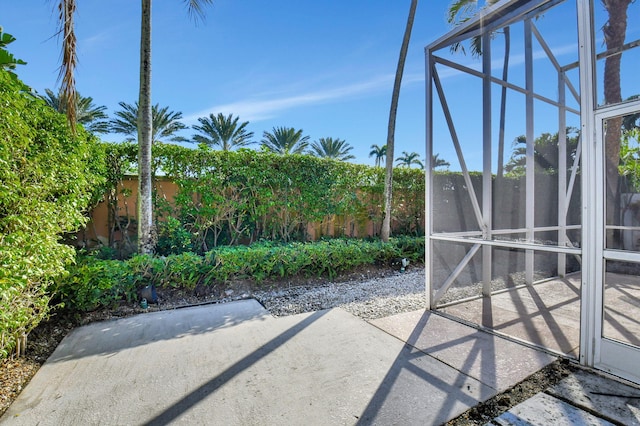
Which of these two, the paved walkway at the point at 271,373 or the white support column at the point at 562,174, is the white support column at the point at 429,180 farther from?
the white support column at the point at 562,174

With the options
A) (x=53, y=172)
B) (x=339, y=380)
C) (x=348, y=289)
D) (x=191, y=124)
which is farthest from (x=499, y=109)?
(x=191, y=124)

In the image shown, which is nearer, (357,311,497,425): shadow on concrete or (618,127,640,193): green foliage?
(357,311,497,425): shadow on concrete

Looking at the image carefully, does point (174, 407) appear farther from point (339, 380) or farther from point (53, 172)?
point (53, 172)

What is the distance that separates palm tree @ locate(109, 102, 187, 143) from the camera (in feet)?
44.8

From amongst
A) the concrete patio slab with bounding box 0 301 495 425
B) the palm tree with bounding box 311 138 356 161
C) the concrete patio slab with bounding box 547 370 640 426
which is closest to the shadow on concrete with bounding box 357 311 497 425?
the concrete patio slab with bounding box 0 301 495 425

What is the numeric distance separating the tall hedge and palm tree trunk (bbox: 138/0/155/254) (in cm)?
145

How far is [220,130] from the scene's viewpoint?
52.1 ft

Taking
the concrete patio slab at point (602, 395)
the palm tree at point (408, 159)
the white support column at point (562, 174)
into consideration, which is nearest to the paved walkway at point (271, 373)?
the concrete patio slab at point (602, 395)

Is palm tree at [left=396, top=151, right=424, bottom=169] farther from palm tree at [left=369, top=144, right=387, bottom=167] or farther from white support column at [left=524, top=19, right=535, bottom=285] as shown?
white support column at [left=524, top=19, right=535, bottom=285]

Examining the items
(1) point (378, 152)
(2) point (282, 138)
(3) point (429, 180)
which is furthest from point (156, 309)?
(1) point (378, 152)

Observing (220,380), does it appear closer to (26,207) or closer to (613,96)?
(26,207)

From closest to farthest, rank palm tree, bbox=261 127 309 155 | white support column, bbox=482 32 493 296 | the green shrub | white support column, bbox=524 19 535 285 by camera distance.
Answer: the green shrub, white support column, bbox=524 19 535 285, white support column, bbox=482 32 493 296, palm tree, bbox=261 127 309 155

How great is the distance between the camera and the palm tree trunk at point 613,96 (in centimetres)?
224

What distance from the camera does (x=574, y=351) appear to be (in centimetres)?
253
